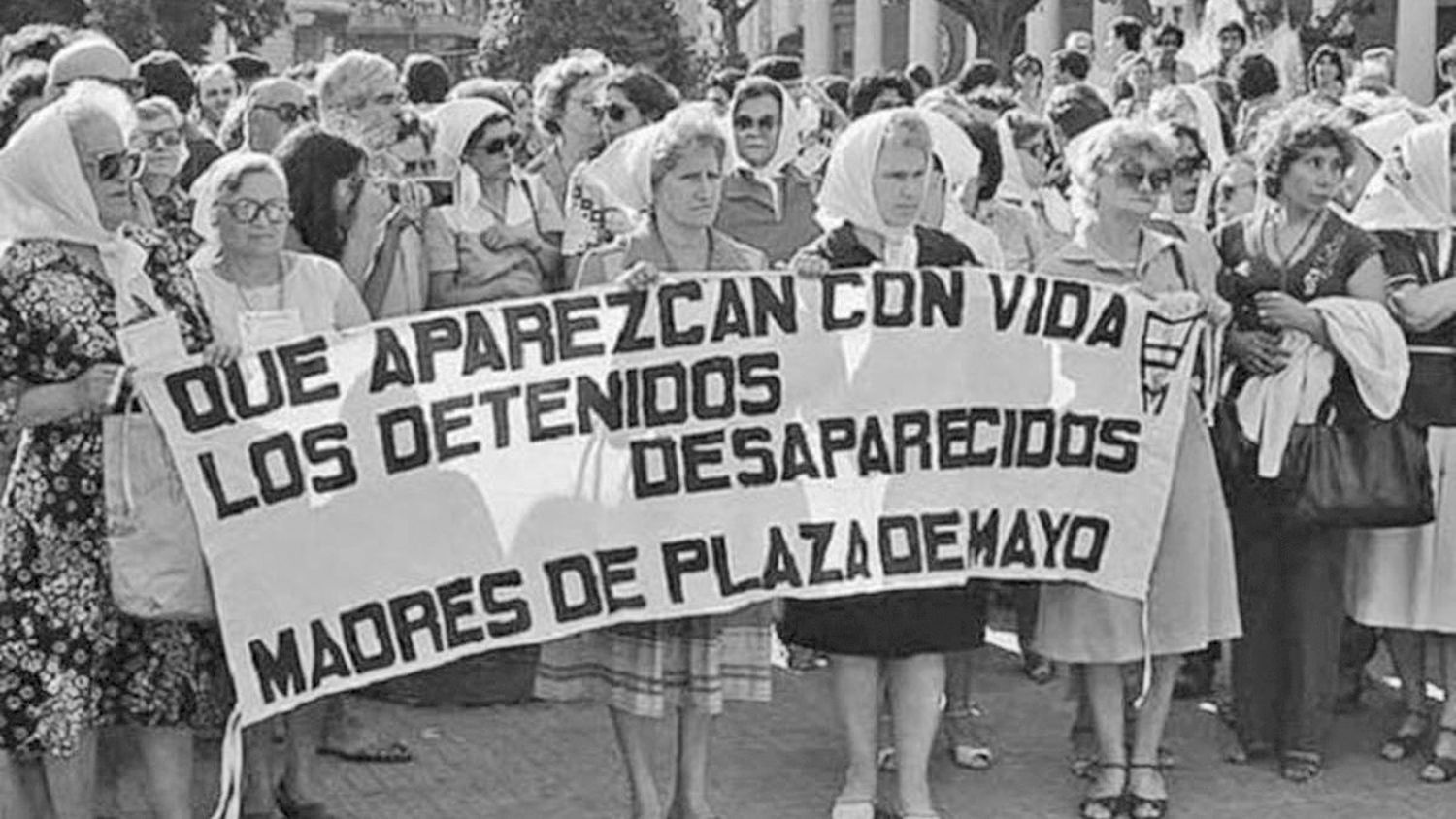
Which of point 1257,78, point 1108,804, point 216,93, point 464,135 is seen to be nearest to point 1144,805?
point 1108,804

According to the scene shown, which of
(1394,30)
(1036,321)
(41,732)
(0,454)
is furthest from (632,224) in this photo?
(1394,30)

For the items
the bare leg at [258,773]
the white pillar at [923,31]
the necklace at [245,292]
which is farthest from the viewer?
the white pillar at [923,31]

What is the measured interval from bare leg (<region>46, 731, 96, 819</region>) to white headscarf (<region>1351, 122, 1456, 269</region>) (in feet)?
13.6

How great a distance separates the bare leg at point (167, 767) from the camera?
5.54m

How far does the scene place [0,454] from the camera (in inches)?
241

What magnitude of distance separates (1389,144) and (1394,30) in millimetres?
39130

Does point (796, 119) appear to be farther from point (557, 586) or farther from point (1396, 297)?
point (557, 586)

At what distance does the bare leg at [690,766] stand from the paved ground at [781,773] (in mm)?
422

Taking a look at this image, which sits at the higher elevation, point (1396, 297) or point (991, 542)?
point (1396, 297)

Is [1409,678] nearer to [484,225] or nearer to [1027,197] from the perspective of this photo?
[1027,197]

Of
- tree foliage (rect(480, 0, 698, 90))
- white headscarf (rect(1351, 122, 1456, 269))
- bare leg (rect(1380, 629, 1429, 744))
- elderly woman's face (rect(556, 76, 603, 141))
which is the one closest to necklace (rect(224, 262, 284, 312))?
elderly woman's face (rect(556, 76, 603, 141))

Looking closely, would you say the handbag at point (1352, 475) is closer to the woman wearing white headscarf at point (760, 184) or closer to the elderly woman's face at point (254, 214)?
the woman wearing white headscarf at point (760, 184)

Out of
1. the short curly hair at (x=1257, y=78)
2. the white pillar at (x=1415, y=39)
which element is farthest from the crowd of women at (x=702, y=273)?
the white pillar at (x=1415, y=39)

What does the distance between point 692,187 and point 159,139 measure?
262 centimetres
